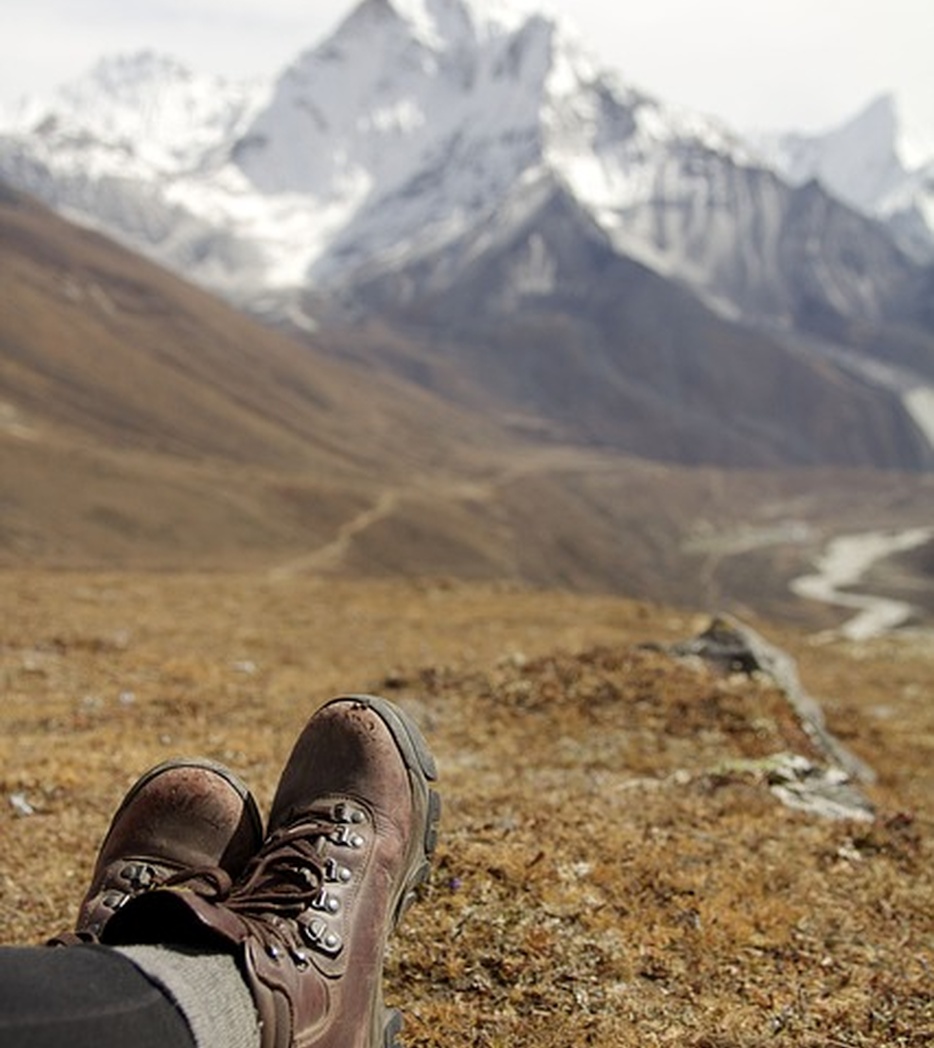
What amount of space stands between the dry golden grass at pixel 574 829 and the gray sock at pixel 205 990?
208cm

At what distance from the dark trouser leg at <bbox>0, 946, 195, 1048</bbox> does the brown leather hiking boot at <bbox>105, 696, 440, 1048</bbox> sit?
36 cm

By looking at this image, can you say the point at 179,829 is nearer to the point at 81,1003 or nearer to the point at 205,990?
the point at 205,990

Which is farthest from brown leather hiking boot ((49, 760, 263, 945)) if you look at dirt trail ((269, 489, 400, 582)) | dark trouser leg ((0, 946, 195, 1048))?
dirt trail ((269, 489, 400, 582))

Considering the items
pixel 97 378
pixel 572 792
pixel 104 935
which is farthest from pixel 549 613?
pixel 97 378

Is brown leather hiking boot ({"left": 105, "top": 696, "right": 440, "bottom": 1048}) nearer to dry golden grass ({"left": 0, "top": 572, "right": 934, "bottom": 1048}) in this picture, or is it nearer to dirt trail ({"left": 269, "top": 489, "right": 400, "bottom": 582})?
dry golden grass ({"left": 0, "top": 572, "right": 934, "bottom": 1048})

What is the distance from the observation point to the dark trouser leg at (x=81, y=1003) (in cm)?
375

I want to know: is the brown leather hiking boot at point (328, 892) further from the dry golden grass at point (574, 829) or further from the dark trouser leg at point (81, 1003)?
the dry golden grass at point (574, 829)

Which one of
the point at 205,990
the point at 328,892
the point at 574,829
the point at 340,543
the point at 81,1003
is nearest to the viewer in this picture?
the point at 81,1003

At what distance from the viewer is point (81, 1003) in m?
3.93

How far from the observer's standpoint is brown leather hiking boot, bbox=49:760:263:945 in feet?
19.7

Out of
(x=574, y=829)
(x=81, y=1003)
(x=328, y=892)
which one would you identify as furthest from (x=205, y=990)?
(x=574, y=829)

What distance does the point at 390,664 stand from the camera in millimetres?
21000

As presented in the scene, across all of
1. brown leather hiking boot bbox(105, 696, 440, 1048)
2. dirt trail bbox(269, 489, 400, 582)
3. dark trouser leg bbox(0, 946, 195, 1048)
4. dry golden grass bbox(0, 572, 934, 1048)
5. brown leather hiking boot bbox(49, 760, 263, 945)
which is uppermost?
dark trouser leg bbox(0, 946, 195, 1048)

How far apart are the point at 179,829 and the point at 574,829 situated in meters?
4.03
